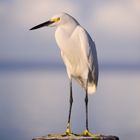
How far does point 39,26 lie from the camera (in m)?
11.5

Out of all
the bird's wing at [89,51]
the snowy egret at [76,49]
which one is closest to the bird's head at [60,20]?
the snowy egret at [76,49]

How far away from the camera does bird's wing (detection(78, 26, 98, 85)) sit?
11.2 meters

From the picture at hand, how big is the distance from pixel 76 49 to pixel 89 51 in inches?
12.0

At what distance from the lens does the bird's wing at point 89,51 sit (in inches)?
440

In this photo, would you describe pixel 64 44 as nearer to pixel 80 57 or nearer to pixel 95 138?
pixel 80 57

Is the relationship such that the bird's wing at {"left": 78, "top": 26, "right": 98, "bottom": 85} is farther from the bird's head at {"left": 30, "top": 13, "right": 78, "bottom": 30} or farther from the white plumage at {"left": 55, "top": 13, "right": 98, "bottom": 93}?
the bird's head at {"left": 30, "top": 13, "right": 78, "bottom": 30}

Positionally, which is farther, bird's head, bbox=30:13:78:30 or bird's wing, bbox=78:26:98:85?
bird's wing, bbox=78:26:98:85

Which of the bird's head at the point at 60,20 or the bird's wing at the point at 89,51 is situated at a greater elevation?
the bird's head at the point at 60,20

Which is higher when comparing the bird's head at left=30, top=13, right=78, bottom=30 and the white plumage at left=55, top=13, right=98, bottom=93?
the bird's head at left=30, top=13, right=78, bottom=30

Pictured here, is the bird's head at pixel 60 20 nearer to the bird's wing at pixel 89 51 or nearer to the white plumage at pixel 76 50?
the white plumage at pixel 76 50

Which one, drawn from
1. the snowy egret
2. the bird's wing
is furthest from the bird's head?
the bird's wing

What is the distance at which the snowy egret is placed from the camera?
1108 centimetres

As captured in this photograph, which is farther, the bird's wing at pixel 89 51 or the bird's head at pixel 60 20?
the bird's wing at pixel 89 51

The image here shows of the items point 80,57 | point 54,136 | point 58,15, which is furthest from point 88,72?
point 54,136
